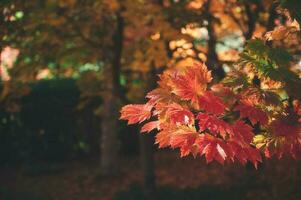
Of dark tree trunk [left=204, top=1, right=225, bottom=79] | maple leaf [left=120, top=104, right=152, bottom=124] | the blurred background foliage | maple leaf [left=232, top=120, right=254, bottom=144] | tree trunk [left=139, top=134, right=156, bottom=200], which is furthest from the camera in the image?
dark tree trunk [left=204, top=1, right=225, bottom=79]

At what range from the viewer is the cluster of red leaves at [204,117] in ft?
9.49

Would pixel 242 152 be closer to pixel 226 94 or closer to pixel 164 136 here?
pixel 226 94

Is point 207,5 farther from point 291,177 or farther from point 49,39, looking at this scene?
point 291,177

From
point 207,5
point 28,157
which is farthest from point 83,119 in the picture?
point 207,5

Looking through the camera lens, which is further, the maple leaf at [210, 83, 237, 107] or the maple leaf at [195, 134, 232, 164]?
the maple leaf at [210, 83, 237, 107]

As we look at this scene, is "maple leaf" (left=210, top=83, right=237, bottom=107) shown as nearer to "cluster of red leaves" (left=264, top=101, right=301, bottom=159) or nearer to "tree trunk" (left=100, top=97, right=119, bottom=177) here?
"cluster of red leaves" (left=264, top=101, right=301, bottom=159)

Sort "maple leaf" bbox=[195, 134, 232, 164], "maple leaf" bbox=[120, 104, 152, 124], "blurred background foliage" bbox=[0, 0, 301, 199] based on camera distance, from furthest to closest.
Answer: "blurred background foliage" bbox=[0, 0, 301, 199]
"maple leaf" bbox=[120, 104, 152, 124]
"maple leaf" bbox=[195, 134, 232, 164]

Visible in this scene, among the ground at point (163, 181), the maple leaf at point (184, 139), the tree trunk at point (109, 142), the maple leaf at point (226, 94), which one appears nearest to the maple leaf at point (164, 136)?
the maple leaf at point (184, 139)

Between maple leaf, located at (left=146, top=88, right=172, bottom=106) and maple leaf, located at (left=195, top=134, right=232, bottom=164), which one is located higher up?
maple leaf, located at (left=146, top=88, right=172, bottom=106)

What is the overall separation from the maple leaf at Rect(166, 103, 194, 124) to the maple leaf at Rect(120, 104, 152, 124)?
244mm

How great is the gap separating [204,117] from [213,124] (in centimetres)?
7

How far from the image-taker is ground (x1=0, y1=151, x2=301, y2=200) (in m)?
7.04

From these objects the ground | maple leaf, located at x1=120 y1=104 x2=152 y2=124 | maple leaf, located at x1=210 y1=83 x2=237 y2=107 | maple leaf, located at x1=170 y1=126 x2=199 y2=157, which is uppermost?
maple leaf, located at x1=210 y1=83 x2=237 y2=107


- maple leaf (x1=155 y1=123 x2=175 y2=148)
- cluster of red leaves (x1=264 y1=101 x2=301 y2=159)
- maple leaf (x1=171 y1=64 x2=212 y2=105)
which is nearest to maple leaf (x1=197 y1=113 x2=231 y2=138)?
maple leaf (x1=171 y1=64 x2=212 y2=105)
